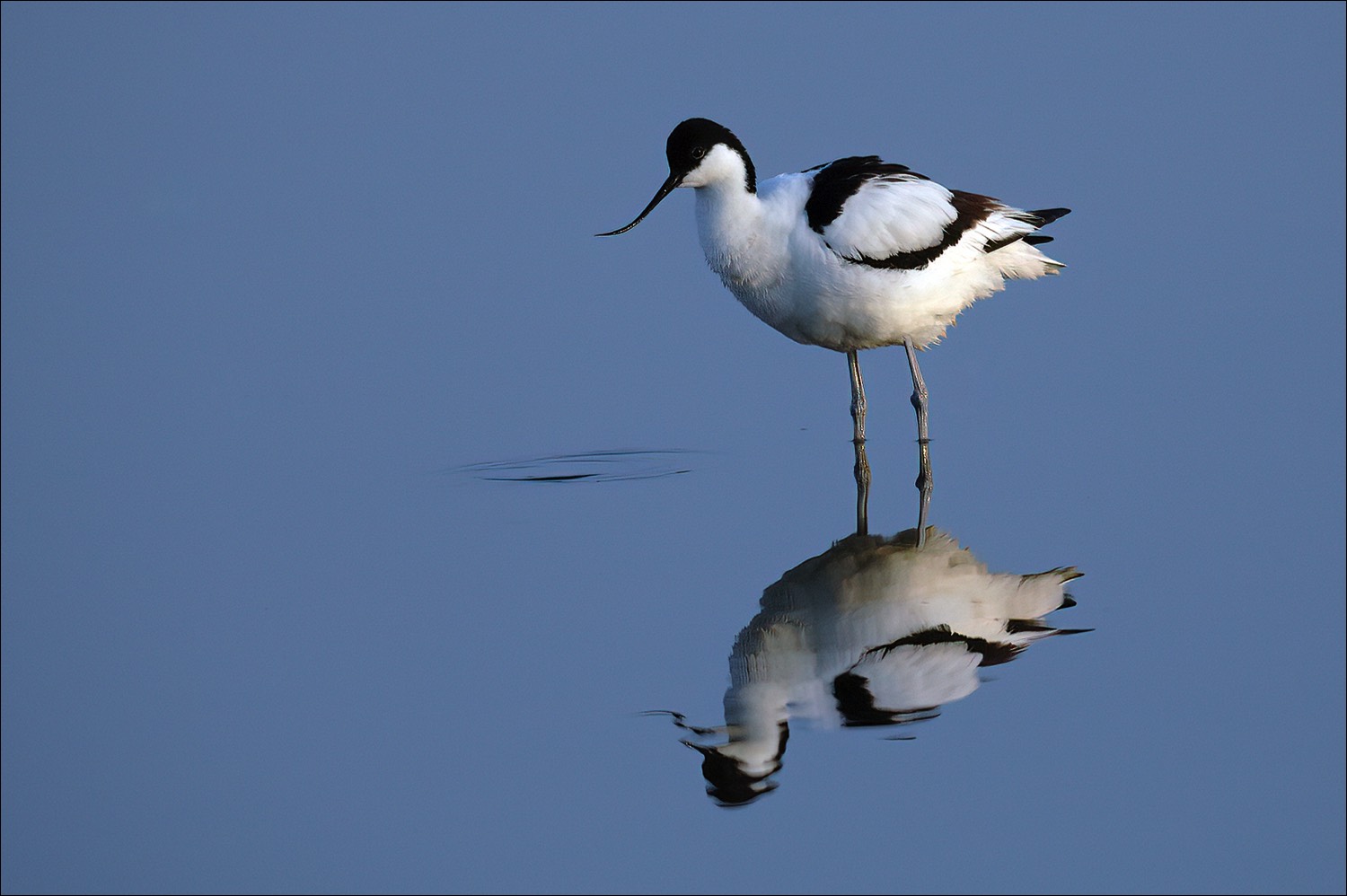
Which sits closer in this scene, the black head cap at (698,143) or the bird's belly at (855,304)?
the bird's belly at (855,304)

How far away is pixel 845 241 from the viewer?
941cm

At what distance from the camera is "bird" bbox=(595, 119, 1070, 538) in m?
9.49

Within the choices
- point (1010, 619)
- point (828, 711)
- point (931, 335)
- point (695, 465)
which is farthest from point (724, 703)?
point (931, 335)

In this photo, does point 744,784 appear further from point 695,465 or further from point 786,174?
point 786,174

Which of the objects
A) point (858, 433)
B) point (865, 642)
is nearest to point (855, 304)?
point (858, 433)

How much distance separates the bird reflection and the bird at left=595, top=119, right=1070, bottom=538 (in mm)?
1460

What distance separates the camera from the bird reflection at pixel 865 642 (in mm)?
6297

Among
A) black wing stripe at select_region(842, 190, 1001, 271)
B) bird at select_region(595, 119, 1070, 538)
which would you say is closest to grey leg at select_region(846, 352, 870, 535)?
bird at select_region(595, 119, 1070, 538)

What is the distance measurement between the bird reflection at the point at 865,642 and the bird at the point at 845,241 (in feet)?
4.79

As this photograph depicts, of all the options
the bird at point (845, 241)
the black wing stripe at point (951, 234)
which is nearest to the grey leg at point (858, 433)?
the bird at point (845, 241)

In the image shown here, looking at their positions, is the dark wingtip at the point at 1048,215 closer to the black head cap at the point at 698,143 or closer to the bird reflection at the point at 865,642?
the black head cap at the point at 698,143

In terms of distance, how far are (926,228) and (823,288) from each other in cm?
73

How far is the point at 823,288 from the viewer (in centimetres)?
955

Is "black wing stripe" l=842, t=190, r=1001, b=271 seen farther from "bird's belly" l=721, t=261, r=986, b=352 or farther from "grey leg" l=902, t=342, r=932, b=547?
"grey leg" l=902, t=342, r=932, b=547
